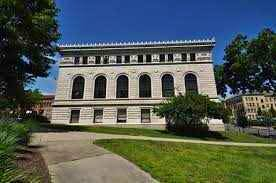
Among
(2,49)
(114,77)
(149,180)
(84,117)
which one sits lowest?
(149,180)

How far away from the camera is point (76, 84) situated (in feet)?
147

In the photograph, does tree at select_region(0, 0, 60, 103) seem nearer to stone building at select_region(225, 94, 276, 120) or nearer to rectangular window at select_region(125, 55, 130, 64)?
rectangular window at select_region(125, 55, 130, 64)

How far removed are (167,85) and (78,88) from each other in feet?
56.1

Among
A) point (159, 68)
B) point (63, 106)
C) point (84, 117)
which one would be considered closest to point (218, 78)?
point (159, 68)

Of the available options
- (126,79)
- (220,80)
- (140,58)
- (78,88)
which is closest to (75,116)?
(78,88)

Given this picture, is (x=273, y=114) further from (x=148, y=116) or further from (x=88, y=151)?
(x=88, y=151)

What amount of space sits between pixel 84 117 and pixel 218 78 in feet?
87.1

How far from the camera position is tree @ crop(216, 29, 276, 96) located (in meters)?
34.1

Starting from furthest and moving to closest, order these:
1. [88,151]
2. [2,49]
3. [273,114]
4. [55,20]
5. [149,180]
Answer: [273,114] → [55,20] → [2,49] → [88,151] → [149,180]

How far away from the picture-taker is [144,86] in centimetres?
4378

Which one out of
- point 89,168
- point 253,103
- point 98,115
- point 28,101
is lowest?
point 89,168

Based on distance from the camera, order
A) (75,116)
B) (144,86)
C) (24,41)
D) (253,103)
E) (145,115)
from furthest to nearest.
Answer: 1. (253,103)
2. (144,86)
3. (75,116)
4. (145,115)
5. (24,41)

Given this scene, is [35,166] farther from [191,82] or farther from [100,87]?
[191,82]

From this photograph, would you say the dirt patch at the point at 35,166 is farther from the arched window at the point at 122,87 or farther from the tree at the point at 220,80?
the tree at the point at 220,80
